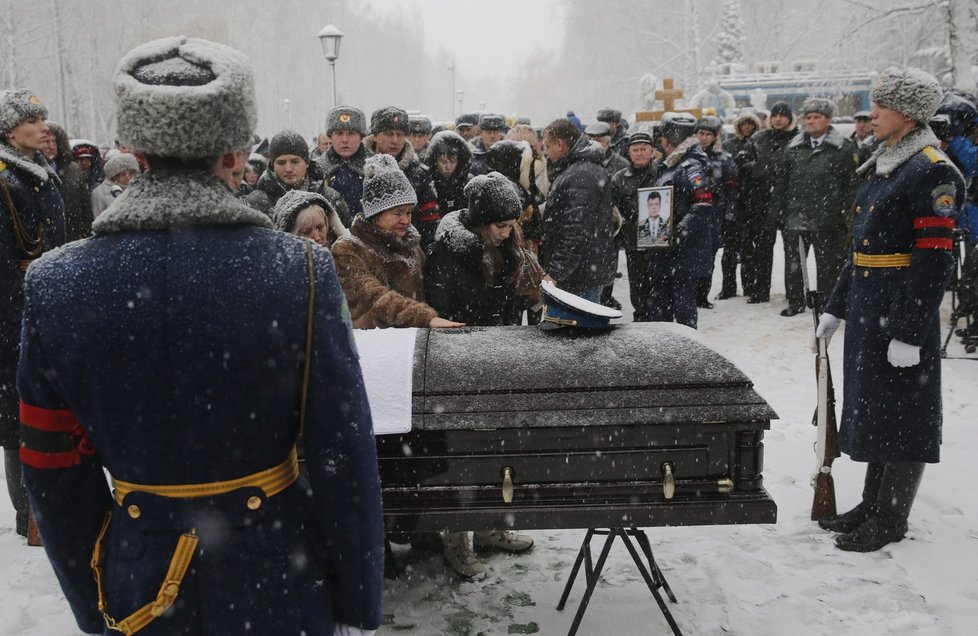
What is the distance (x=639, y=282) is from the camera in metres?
8.48

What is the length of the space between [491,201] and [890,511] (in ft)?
8.60

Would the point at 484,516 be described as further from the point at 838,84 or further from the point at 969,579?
the point at 838,84

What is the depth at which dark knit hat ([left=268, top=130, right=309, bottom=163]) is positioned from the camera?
18.4ft

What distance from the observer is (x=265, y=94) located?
51.3 meters

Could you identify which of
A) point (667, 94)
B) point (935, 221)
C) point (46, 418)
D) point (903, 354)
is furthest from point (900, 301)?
point (667, 94)

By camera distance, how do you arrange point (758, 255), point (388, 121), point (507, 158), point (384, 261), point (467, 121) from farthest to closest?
point (467, 121), point (758, 255), point (507, 158), point (388, 121), point (384, 261)

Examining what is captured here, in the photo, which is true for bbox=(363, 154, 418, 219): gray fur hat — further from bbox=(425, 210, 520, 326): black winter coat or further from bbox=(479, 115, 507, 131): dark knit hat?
bbox=(479, 115, 507, 131): dark knit hat

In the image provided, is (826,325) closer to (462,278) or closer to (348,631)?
(462,278)

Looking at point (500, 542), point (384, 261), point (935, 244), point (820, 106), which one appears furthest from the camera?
point (820, 106)

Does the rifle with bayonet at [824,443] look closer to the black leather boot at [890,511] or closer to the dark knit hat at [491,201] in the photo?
the black leather boot at [890,511]

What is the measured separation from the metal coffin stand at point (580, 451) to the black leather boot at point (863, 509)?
167 centimetres

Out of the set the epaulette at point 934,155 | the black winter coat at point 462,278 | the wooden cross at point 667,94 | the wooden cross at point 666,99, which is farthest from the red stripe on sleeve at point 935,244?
the wooden cross at point 667,94

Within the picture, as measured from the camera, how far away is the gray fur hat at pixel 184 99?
4.68 feet

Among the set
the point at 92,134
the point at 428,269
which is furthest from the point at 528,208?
the point at 92,134
